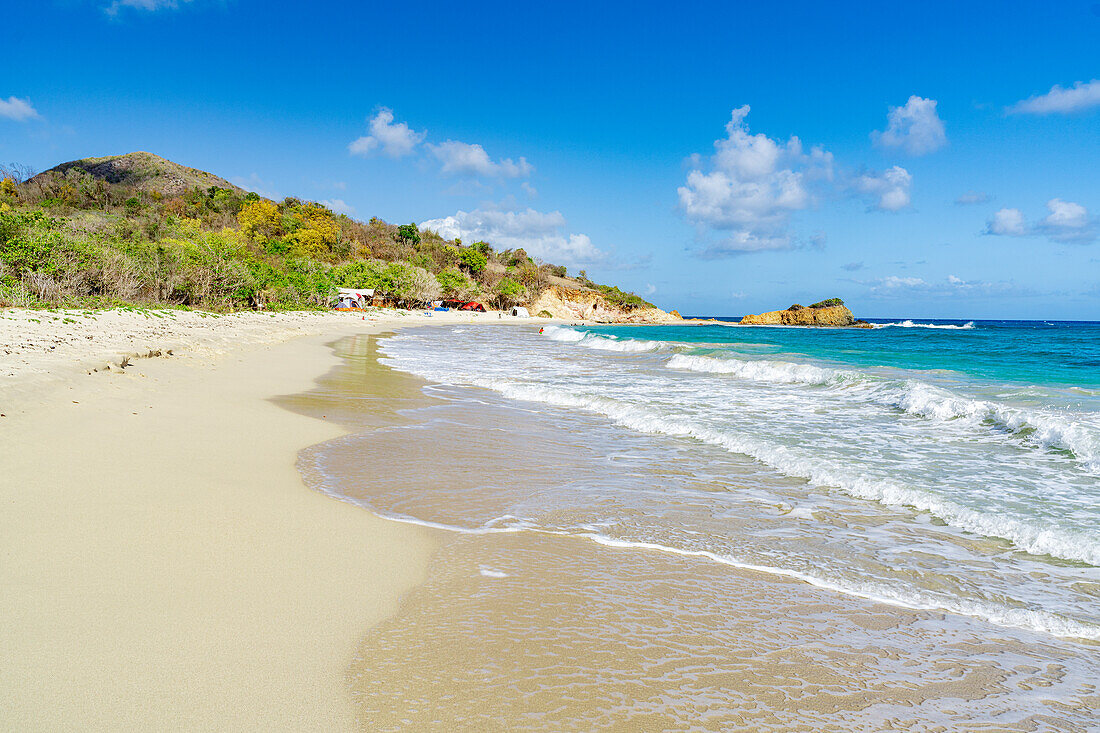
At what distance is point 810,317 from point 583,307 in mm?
41874

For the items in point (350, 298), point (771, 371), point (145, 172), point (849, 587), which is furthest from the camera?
point (145, 172)

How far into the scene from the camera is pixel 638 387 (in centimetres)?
1475

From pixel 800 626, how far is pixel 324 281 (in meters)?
60.9

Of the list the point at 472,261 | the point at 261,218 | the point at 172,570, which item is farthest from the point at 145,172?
the point at 172,570

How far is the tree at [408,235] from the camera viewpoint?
111 metres

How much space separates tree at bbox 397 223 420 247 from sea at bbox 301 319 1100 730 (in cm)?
10701

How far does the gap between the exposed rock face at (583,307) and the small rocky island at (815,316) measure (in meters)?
22.7

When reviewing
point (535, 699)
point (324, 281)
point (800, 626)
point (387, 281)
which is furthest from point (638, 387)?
point (387, 281)

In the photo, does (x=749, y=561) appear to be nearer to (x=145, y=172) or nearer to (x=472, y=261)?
(x=472, y=261)

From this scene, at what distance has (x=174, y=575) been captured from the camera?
3486mm

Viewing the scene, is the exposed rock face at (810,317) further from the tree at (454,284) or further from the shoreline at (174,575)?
the shoreline at (174,575)

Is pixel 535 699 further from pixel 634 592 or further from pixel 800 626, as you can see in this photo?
pixel 800 626

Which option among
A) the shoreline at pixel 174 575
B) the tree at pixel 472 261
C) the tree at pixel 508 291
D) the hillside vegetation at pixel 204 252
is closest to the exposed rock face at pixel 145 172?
Result: the hillside vegetation at pixel 204 252

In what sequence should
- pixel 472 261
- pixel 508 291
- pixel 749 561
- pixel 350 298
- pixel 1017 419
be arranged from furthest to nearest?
pixel 472 261
pixel 508 291
pixel 350 298
pixel 1017 419
pixel 749 561
